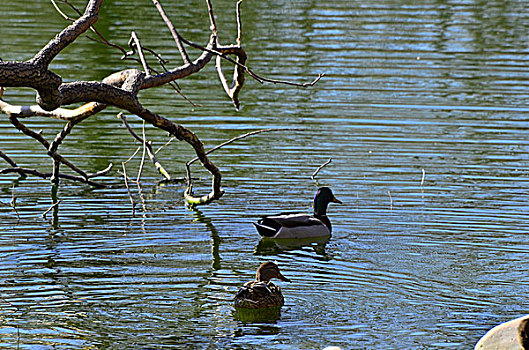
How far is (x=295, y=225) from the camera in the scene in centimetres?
1214

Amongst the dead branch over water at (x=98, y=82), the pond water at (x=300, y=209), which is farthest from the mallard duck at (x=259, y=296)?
the dead branch over water at (x=98, y=82)

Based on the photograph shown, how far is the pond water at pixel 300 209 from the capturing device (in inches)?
346

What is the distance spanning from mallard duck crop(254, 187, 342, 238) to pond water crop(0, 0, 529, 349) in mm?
168

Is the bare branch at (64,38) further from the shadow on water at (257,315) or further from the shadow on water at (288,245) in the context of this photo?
the shadow on water at (288,245)

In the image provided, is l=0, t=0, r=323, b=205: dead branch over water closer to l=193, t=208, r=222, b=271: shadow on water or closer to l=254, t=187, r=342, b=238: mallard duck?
l=193, t=208, r=222, b=271: shadow on water

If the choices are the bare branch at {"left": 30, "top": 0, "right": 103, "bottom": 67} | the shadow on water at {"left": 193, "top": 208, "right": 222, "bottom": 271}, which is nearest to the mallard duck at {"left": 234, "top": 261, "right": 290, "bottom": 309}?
the shadow on water at {"left": 193, "top": 208, "right": 222, "bottom": 271}

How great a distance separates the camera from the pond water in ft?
28.8

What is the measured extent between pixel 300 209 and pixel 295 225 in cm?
95

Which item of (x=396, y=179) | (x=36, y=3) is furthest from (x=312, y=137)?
(x=36, y=3)

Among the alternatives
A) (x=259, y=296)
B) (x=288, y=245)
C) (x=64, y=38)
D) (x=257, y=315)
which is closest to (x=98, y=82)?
(x=64, y=38)

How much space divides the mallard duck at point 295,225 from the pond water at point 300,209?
168mm

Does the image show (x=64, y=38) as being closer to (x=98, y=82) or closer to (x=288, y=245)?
(x=98, y=82)

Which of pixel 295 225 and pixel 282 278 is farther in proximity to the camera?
pixel 295 225

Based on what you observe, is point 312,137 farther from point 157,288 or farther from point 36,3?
point 36,3
